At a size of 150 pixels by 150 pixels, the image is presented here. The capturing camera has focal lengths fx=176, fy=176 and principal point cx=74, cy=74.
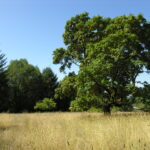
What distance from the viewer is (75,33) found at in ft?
56.8

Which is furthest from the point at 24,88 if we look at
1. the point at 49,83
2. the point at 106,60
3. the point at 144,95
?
the point at 144,95

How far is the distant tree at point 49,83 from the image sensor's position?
3603cm

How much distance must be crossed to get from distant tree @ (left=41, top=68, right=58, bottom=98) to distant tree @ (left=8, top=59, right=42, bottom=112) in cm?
88

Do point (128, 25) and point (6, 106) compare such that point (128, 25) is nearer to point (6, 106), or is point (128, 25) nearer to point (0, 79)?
point (0, 79)

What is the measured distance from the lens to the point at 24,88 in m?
35.9

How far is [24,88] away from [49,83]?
5.15 meters

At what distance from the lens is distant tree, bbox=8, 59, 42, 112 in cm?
3394

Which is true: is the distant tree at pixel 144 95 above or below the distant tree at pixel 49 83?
below

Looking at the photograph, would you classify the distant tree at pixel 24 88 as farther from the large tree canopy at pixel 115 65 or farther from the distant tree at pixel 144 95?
the distant tree at pixel 144 95

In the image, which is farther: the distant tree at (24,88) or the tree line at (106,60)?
the distant tree at (24,88)

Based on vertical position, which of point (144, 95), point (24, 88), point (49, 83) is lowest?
point (144, 95)

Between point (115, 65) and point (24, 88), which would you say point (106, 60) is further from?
point (24, 88)

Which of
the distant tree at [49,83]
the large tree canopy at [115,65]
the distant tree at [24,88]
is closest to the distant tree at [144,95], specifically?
the large tree canopy at [115,65]

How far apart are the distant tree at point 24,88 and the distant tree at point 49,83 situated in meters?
0.88
